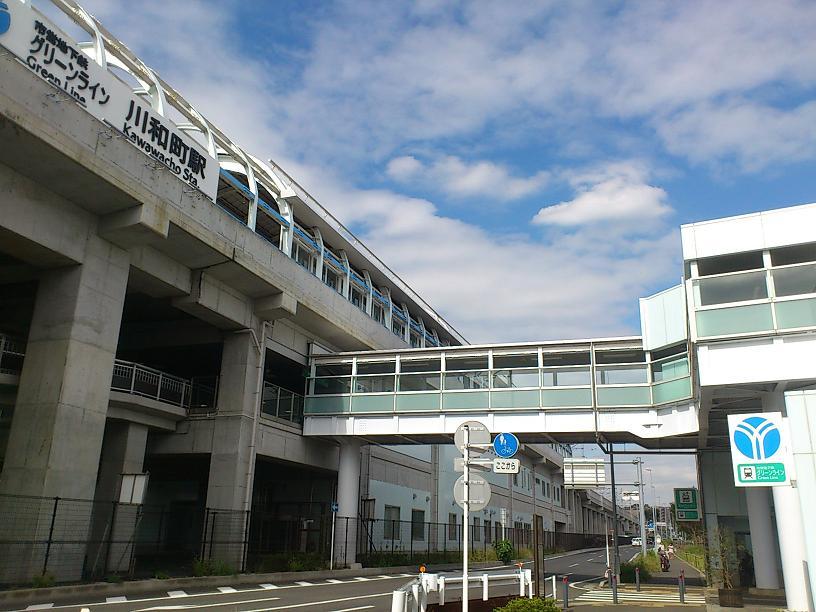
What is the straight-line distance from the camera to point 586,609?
55.8 ft

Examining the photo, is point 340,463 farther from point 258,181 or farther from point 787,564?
point 787,564

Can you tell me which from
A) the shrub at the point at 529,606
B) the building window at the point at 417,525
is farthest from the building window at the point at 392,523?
the shrub at the point at 529,606

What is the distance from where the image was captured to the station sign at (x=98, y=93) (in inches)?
630

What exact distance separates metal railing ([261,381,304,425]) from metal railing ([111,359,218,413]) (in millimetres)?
2010

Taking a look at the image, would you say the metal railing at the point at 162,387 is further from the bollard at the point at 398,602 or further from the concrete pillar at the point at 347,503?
the bollard at the point at 398,602

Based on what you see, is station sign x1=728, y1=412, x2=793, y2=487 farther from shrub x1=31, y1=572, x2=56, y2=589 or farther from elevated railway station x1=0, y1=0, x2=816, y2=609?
shrub x1=31, y1=572, x2=56, y2=589

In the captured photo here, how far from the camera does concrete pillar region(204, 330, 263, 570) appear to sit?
904 inches

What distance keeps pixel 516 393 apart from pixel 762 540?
8.79 meters

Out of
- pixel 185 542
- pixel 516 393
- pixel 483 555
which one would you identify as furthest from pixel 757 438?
pixel 483 555

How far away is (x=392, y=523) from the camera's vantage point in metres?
34.5

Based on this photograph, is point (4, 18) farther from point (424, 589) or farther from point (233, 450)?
point (424, 589)

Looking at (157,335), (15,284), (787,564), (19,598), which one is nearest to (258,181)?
(157,335)

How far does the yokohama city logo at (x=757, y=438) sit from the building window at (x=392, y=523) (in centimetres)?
2307

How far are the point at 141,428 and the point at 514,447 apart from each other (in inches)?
602
